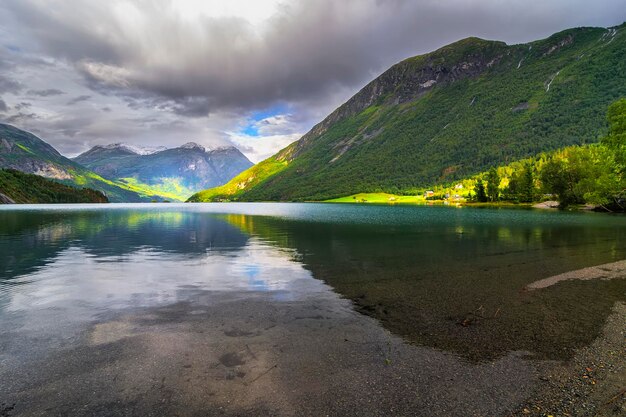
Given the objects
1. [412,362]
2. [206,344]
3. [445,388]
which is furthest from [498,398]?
[206,344]

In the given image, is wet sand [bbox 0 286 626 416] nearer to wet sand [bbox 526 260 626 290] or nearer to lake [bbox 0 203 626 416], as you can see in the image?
lake [bbox 0 203 626 416]

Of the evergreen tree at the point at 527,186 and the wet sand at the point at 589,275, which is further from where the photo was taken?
the evergreen tree at the point at 527,186

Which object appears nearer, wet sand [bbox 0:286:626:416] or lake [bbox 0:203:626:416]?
wet sand [bbox 0:286:626:416]

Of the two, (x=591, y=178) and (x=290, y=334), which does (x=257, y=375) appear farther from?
(x=591, y=178)

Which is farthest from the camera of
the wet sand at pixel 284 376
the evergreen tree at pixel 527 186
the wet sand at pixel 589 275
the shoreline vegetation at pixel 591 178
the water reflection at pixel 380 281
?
the evergreen tree at pixel 527 186

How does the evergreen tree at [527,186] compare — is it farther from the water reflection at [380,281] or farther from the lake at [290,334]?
the lake at [290,334]

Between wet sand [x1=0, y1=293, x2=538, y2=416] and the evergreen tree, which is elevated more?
the evergreen tree

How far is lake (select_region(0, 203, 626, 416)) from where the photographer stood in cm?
1105

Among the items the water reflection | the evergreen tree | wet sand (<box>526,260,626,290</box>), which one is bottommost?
wet sand (<box>526,260,626,290</box>)

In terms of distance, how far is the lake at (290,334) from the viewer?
11.1 meters

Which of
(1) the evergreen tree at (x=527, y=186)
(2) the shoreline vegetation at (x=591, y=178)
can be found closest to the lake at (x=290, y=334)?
(2) the shoreline vegetation at (x=591, y=178)

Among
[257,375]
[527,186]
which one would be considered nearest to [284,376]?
[257,375]

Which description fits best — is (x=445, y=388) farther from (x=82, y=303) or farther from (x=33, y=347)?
(x=82, y=303)

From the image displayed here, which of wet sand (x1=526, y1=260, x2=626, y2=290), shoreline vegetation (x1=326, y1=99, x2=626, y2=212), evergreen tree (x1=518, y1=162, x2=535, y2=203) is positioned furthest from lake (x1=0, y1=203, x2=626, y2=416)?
evergreen tree (x1=518, y1=162, x2=535, y2=203)
